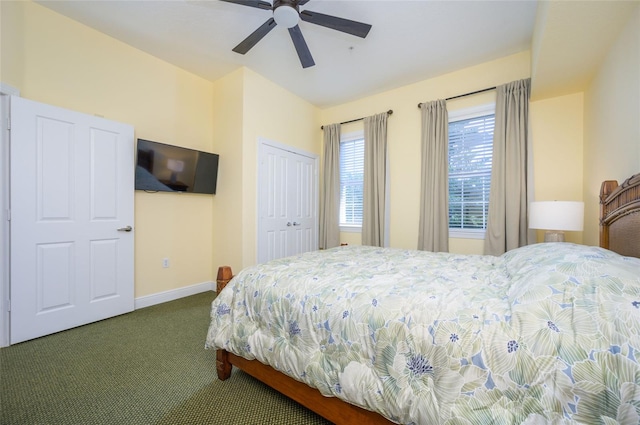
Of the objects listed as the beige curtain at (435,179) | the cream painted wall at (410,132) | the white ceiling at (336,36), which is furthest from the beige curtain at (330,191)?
the beige curtain at (435,179)

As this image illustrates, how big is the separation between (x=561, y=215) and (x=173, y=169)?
154 inches

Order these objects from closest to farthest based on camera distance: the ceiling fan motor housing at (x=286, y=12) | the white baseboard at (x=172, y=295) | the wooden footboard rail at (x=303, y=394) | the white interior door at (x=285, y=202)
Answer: the wooden footboard rail at (x=303, y=394), the ceiling fan motor housing at (x=286, y=12), the white baseboard at (x=172, y=295), the white interior door at (x=285, y=202)

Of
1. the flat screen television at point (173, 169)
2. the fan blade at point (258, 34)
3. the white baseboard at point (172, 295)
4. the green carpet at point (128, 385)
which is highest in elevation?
the fan blade at point (258, 34)

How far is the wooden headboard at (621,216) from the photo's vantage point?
4.63ft

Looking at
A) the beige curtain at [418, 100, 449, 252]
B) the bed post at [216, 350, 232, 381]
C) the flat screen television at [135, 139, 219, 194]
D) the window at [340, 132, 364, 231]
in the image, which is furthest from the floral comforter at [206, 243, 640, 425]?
the window at [340, 132, 364, 231]

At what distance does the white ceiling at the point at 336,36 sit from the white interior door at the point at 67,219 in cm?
101

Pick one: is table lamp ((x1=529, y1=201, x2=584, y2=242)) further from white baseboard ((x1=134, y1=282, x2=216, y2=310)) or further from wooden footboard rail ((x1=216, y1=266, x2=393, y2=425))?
Result: white baseboard ((x1=134, y1=282, x2=216, y2=310))

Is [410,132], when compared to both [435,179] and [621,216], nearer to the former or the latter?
[435,179]

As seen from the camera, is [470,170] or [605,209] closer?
[605,209]

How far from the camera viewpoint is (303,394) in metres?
1.29

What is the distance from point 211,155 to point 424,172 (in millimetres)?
2797

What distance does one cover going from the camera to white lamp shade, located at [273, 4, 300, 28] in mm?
1921

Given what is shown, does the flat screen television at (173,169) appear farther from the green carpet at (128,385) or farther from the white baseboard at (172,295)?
the green carpet at (128,385)

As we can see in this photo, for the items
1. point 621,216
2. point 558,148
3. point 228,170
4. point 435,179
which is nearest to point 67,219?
point 228,170
